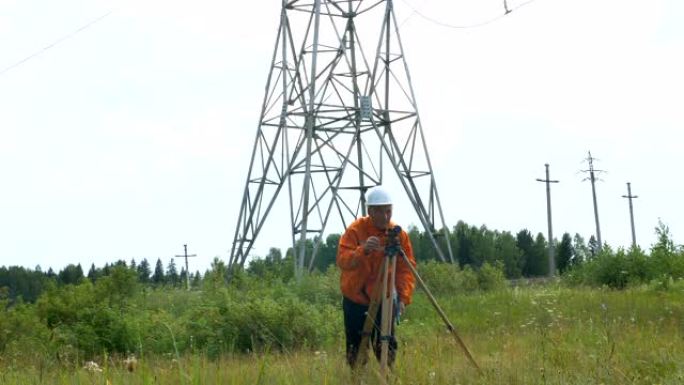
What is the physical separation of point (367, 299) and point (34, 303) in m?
9.65

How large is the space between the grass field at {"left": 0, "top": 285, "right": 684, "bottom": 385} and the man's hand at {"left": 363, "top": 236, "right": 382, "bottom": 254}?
36.3 inches

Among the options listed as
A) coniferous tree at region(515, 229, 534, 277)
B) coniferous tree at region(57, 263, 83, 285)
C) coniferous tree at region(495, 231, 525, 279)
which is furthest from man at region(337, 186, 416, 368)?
coniferous tree at region(515, 229, 534, 277)

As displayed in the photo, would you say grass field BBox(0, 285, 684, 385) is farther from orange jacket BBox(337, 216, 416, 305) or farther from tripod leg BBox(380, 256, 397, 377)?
orange jacket BBox(337, 216, 416, 305)

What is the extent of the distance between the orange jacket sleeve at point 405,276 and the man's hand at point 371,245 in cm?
55

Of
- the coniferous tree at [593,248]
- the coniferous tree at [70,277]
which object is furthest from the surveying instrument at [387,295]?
the coniferous tree at [593,248]

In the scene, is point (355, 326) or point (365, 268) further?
point (355, 326)

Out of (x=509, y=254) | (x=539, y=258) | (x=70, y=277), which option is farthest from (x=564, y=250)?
(x=70, y=277)

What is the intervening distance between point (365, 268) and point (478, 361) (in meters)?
1.50

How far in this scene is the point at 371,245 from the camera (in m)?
7.90

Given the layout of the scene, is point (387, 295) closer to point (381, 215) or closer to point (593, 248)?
point (381, 215)

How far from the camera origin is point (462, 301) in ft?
63.1

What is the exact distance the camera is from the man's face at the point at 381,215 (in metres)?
8.23

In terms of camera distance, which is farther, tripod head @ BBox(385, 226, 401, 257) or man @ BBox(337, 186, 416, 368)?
man @ BBox(337, 186, 416, 368)

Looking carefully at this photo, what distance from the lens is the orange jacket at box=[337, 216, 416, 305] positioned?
8.39 m
